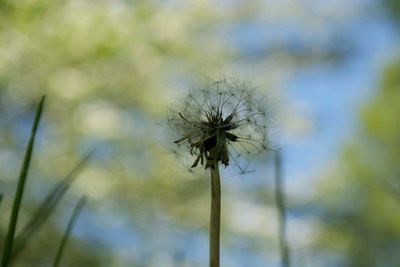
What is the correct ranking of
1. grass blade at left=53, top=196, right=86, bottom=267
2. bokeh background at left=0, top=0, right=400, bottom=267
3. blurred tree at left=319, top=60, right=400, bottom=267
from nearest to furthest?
grass blade at left=53, top=196, right=86, bottom=267 < bokeh background at left=0, top=0, right=400, bottom=267 < blurred tree at left=319, top=60, right=400, bottom=267

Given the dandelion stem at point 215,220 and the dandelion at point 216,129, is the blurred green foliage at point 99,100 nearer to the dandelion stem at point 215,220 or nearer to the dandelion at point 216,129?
the dandelion at point 216,129

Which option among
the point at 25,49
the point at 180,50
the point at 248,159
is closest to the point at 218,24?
the point at 180,50

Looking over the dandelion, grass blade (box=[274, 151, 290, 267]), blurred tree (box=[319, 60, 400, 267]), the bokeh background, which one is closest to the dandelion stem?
the dandelion

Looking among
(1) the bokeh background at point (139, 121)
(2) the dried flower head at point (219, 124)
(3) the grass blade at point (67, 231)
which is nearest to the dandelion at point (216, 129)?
(2) the dried flower head at point (219, 124)

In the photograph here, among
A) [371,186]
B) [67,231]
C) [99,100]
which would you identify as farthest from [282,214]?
[371,186]

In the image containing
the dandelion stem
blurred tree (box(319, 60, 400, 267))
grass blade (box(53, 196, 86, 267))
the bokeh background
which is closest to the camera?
the dandelion stem

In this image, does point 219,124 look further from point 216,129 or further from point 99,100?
point 99,100

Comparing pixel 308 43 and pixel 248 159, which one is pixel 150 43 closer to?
pixel 308 43

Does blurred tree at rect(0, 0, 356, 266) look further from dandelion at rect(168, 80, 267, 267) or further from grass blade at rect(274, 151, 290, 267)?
grass blade at rect(274, 151, 290, 267)
